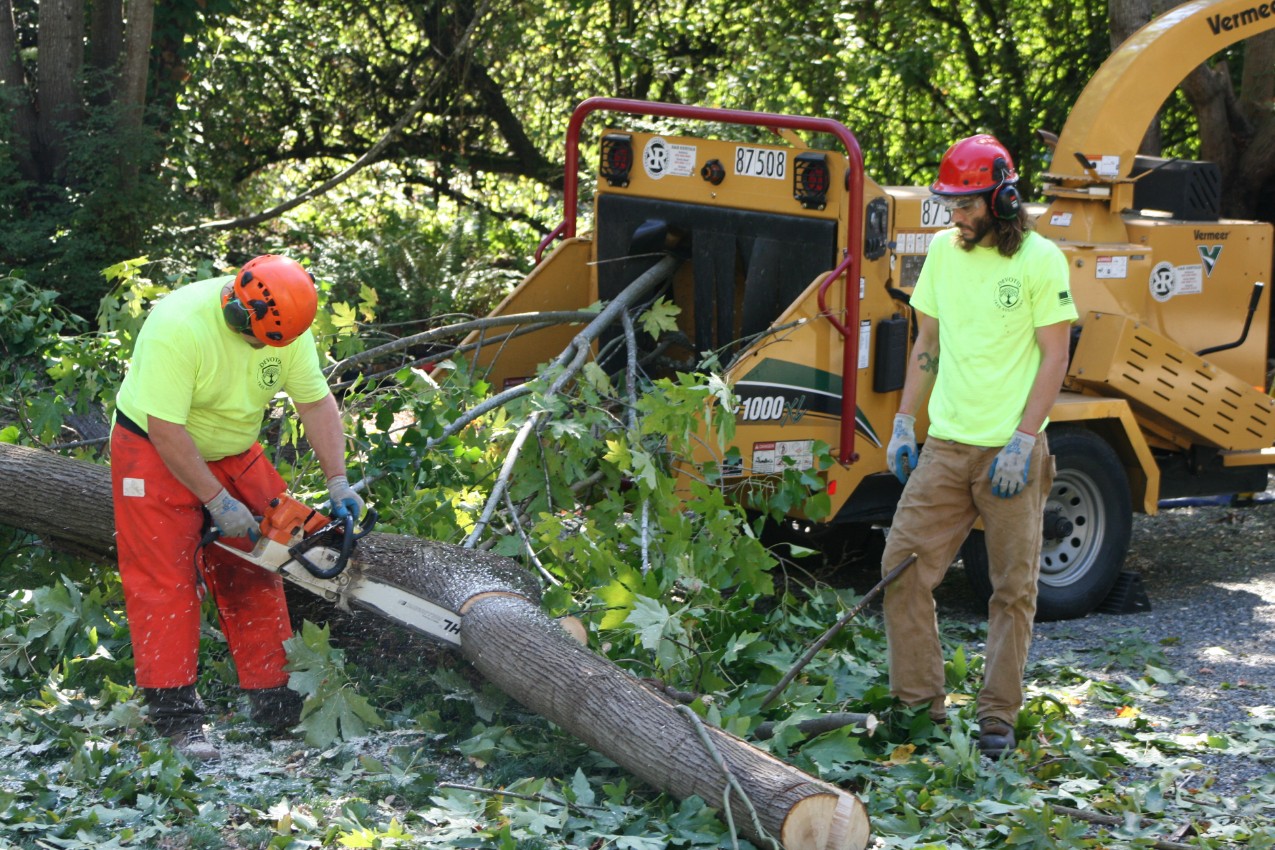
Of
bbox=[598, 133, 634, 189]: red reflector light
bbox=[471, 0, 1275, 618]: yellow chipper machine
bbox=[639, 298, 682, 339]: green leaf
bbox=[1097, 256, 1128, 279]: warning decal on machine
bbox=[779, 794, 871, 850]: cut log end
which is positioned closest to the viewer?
bbox=[779, 794, 871, 850]: cut log end

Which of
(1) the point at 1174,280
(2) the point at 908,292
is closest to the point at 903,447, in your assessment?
(2) the point at 908,292

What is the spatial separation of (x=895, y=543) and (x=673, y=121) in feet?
25.5

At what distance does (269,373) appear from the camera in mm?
4676

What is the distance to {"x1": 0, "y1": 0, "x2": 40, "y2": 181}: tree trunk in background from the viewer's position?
10133 mm

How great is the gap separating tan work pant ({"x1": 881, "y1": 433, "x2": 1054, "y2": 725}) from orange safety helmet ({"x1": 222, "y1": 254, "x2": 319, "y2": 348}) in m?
2.12

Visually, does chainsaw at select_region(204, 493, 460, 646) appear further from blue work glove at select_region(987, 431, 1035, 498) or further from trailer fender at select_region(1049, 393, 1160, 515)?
trailer fender at select_region(1049, 393, 1160, 515)

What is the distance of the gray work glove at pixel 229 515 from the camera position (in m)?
4.47

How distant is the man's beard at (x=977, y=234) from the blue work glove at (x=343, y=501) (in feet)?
7.30

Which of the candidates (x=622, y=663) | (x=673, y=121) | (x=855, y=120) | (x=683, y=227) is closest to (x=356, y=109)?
(x=673, y=121)

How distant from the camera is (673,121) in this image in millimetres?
11914

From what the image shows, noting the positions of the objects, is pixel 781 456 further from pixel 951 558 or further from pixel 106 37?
pixel 106 37

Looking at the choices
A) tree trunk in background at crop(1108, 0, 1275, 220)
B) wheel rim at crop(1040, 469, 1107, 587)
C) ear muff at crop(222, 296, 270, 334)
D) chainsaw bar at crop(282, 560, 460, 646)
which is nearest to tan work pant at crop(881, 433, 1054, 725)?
chainsaw bar at crop(282, 560, 460, 646)

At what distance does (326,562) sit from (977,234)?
243cm

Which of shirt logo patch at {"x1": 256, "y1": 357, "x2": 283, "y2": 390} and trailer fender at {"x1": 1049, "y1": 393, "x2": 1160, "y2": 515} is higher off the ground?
shirt logo patch at {"x1": 256, "y1": 357, "x2": 283, "y2": 390}
